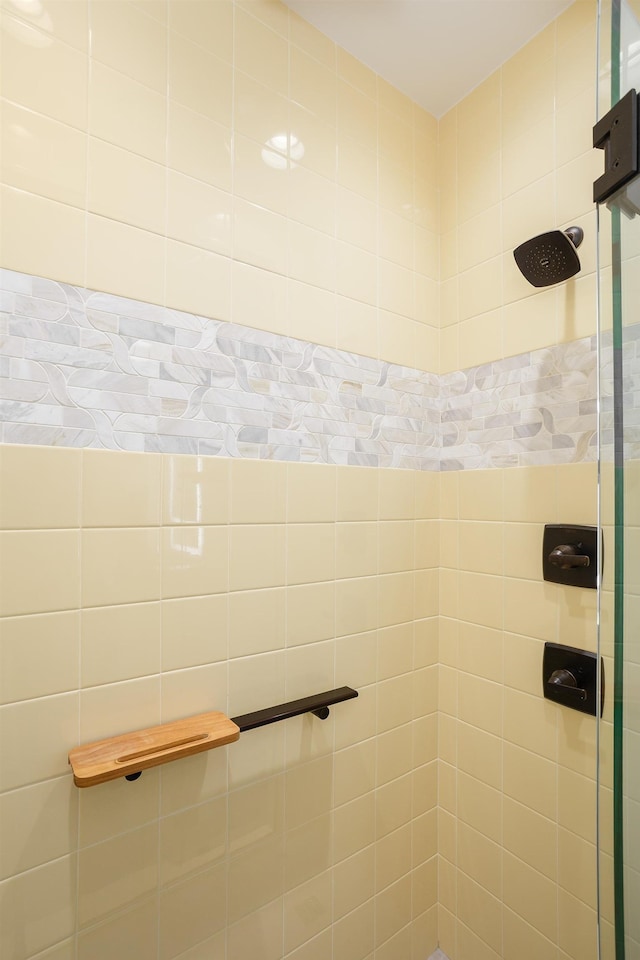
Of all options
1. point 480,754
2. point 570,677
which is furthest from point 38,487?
point 480,754

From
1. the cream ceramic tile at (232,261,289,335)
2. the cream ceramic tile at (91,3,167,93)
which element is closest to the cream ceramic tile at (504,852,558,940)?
the cream ceramic tile at (232,261,289,335)

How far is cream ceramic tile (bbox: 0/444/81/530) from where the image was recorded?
81cm

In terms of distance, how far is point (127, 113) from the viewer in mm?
945

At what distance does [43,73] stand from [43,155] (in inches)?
5.8

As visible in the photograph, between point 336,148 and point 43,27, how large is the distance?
0.69m

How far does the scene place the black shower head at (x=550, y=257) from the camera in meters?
1.12

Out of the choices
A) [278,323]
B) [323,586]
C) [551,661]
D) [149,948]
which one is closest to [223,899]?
[149,948]

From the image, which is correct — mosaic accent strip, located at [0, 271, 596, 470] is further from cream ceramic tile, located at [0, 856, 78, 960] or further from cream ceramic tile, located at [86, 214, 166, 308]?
cream ceramic tile, located at [0, 856, 78, 960]

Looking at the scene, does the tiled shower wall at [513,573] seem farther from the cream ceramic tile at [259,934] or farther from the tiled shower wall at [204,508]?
the cream ceramic tile at [259,934]

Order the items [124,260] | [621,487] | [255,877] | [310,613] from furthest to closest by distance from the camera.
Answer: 1. [310,613]
2. [255,877]
3. [124,260]
4. [621,487]

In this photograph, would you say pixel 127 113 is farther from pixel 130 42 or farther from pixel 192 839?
pixel 192 839

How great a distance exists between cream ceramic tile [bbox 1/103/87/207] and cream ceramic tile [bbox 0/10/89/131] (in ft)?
0.07

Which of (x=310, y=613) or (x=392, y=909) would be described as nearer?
(x=310, y=613)

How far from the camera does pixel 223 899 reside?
3.41 ft
